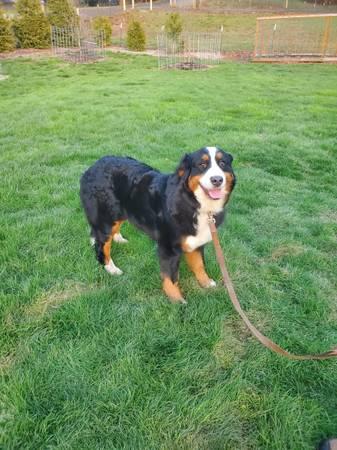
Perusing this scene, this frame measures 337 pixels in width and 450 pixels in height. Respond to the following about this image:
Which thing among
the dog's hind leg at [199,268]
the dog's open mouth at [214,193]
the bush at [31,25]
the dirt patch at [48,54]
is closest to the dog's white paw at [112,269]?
the dog's hind leg at [199,268]

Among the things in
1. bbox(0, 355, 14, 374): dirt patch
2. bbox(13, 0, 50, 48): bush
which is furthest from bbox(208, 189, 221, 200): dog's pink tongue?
bbox(13, 0, 50, 48): bush

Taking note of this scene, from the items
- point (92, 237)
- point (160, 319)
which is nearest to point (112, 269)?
point (92, 237)

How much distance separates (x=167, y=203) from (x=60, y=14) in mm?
19250

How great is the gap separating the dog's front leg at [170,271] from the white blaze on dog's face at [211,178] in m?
0.43

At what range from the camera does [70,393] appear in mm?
1947

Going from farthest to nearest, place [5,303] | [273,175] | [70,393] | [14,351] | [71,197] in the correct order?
[273,175]
[71,197]
[5,303]
[14,351]
[70,393]

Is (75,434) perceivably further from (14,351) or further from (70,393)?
(14,351)

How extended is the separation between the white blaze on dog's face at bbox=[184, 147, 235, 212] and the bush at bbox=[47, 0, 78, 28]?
1869 cm

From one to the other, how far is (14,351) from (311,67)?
15.2 m

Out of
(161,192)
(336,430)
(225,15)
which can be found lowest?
(336,430)

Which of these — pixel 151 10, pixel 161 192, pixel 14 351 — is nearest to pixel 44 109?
pixel 161 192

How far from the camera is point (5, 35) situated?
16016mm

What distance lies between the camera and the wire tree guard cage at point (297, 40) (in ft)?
51.4

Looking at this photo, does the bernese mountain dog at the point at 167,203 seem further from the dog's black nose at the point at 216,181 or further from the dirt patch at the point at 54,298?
the dirt patch at the point at 54,298
